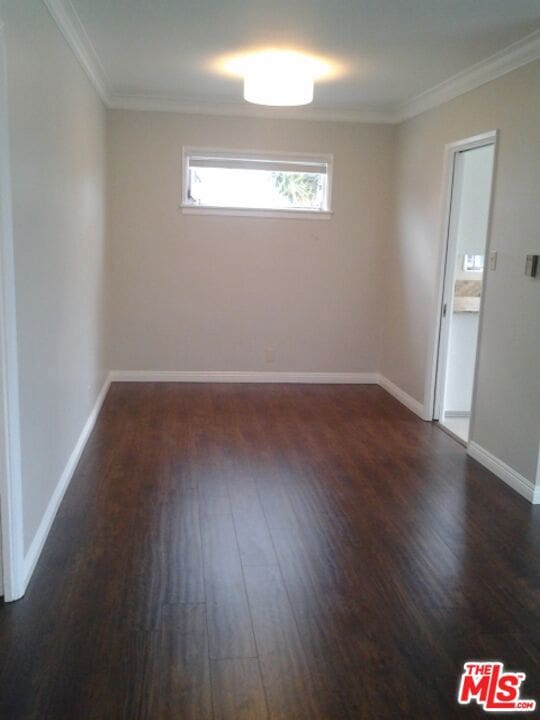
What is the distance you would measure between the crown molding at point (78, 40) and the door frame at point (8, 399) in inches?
44.5

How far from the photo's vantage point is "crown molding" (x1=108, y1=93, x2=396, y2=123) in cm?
545

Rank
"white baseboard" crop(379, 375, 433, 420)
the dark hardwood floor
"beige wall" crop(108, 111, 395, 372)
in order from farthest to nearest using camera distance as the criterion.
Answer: "beige wall" crop(108, 111, 395, 372) < "white baseboard" crop(379, 375, 433, 420) < the dark hardwood floor

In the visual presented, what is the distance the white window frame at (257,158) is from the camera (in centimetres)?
568

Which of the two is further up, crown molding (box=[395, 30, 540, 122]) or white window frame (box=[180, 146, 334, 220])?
crown molding (box=[395, 30, 540, 122])

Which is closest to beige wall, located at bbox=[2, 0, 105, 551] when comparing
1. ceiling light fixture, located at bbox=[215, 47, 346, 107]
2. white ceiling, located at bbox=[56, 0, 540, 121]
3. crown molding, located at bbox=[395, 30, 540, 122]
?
white ceiling, located at bbox=[56, 0, 540, 121]

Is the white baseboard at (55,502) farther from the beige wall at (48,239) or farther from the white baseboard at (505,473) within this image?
the white baseboard at (505,473)

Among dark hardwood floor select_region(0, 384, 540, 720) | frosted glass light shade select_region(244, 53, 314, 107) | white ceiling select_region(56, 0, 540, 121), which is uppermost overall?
white ceiling select_region(56, 0, 540, 121)

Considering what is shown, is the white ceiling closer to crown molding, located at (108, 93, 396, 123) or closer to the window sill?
crown molding, located at (108, 93, 396, 123)

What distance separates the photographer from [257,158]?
5758 mm

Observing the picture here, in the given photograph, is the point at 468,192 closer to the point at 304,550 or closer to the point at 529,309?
the point at 529,309

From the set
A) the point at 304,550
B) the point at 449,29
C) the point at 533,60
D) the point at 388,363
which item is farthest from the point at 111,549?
the point at 388,363

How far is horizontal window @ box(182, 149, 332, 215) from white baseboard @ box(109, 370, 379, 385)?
1.50 meters

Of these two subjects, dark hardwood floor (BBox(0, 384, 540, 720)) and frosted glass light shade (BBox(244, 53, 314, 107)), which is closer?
dark hardwood floor (BBox(0, 384, 540, 720))

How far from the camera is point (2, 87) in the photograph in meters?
2.14
